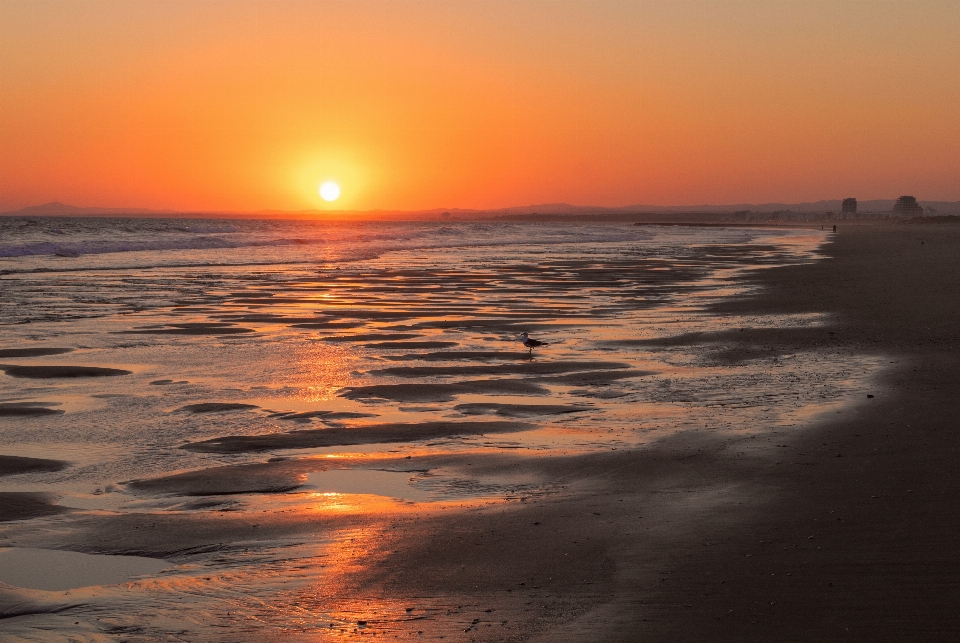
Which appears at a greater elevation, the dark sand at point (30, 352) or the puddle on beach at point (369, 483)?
the dark sand at point (30, 352)

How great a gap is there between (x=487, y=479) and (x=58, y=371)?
7200mm

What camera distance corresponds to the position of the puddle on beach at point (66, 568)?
5176 millimetres

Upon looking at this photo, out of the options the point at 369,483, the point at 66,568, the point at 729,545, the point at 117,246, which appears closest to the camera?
the point at 66,568

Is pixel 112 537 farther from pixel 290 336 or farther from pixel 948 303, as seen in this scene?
pixel 948 303

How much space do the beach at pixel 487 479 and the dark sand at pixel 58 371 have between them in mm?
71

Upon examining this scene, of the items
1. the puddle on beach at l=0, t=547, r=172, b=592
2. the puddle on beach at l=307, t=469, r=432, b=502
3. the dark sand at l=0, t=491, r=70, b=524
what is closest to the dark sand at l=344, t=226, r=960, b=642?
the puddle on beach at l=307, t=469, r=432, b=502

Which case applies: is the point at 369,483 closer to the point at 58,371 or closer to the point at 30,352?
the point at 58,371

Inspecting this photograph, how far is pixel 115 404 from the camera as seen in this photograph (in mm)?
10133

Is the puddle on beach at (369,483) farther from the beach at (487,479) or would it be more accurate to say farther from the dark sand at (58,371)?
the dark sand at (58,371)

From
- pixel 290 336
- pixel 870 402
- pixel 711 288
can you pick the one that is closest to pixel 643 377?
pixel 870 402

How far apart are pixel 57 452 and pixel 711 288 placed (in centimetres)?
2096

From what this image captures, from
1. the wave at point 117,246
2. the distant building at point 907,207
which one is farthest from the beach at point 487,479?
the distant building at point 907,207

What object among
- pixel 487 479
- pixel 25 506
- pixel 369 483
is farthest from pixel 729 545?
pixel 25 506

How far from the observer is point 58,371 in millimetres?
12094
